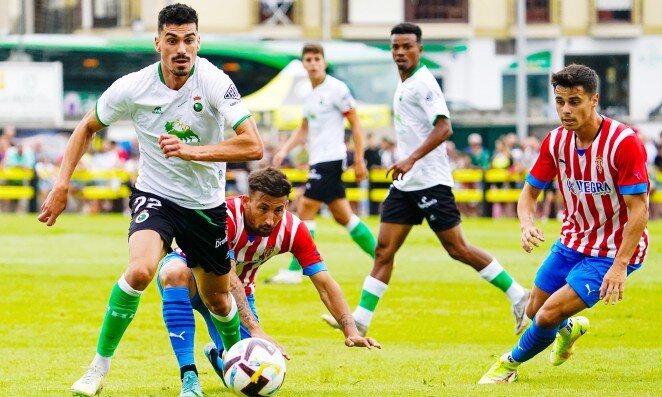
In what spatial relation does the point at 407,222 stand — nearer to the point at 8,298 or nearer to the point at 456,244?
the point at 456,244

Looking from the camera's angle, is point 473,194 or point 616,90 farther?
point 616,90

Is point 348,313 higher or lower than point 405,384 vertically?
higher

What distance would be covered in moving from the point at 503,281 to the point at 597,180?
344 cm

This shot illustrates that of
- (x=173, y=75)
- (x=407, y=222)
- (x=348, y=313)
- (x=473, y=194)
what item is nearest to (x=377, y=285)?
(x=407, y=222)

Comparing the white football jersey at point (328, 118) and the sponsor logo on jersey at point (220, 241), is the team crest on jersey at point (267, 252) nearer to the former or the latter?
the sponsor logo on jersey at point (220, 241)

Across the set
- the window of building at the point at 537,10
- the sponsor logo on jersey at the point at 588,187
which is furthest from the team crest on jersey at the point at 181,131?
the window of building at the point at 537,10

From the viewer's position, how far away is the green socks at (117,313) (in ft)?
26.3

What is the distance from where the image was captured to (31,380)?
29.6 feet

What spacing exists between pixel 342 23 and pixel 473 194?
964 inches

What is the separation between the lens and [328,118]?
15742 millimetres

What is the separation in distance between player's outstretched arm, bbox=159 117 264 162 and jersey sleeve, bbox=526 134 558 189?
201 centimetres

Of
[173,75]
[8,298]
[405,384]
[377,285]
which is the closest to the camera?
[173,75]

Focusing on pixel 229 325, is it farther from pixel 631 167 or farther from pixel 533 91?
pixel 533 91

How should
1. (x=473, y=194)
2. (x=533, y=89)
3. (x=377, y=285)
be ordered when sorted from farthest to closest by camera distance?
(x=533, y=89)
(x=473, y=194)
(x=377, y=285)
